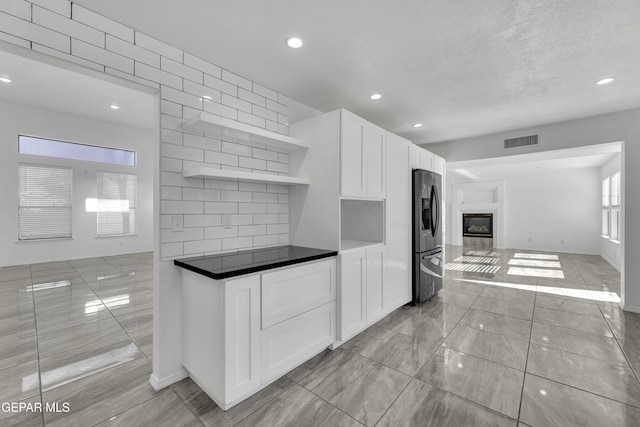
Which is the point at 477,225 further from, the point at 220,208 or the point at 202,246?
the point at 202,246

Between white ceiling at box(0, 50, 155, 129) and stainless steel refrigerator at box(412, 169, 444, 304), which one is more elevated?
white ceiling at box(0, 50, 155, 129)

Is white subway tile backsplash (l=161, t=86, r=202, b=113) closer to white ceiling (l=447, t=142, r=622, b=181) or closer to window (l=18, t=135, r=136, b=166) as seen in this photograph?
white ceiling (l=447, t=142, r=622, b=181)

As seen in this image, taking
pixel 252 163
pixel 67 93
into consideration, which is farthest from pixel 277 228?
pixel 67 93

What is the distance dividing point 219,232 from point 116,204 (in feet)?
20.7

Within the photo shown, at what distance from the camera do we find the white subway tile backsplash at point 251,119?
2549 millimetres

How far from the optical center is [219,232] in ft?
7.70

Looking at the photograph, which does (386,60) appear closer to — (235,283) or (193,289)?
(235,283)

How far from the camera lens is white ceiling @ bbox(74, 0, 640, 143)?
175 cm

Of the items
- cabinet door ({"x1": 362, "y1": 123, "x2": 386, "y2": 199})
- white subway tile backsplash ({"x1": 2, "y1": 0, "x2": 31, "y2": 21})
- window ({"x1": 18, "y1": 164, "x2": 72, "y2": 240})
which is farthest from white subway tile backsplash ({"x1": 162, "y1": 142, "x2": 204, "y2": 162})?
window ({"x1": 18, "y1": 164, "x2": 72, "y2": 240})

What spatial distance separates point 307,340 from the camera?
2188mm

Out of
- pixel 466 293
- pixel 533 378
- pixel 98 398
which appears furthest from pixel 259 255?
pixel 466 293

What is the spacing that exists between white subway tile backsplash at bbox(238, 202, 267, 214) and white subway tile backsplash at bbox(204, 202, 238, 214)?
0.17 ft

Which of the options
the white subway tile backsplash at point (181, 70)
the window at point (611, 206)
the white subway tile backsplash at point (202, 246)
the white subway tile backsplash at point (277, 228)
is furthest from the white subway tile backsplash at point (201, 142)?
the window at point (611, 206)

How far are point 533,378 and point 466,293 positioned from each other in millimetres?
2231
